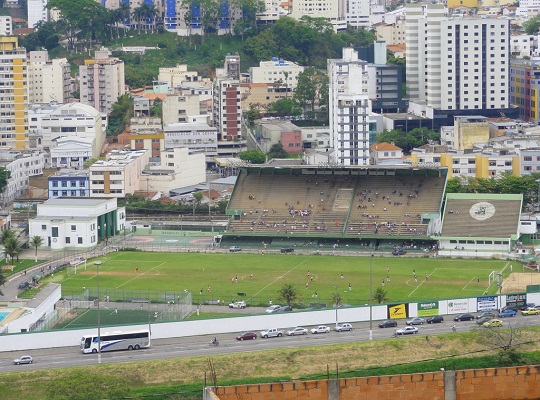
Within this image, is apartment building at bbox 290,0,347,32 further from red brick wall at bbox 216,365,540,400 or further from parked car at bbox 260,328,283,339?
red brick wall at bbox 216,365,540,400

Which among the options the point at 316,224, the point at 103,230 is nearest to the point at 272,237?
the point at 316,224

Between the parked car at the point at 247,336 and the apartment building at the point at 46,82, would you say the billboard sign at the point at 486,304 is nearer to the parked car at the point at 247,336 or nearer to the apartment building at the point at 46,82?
the parked car at the point at 247,336

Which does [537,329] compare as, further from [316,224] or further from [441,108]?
[441,108]

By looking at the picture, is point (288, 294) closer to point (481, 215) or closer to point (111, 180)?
point (481, 215)

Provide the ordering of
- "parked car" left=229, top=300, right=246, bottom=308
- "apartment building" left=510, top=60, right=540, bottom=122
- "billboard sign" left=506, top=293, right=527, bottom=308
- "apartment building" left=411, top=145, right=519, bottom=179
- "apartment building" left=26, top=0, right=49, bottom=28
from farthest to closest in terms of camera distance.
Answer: "apartment building" left=26, top=0, right=49, bottom=28, "apartment building" left=510, top=60, right=540, bottom=122, "apartment building" left=411, top=145, right=519, bottom=179, "parked car" left=229, top=300, right=246, bottom=308, "billboard sign" left=506, top=293, right=527, bottom=308

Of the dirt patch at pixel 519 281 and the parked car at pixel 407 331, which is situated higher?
the dirt patch at pixel 519 281

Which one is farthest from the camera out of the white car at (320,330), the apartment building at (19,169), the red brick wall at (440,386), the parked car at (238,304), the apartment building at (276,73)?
the apartment building at (276,73)

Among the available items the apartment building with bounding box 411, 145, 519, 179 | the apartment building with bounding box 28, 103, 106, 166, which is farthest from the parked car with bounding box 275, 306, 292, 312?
the apartment building with bounding box 28, 103, 106, 166

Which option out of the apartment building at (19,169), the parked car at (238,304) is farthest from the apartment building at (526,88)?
the parked car at (238,304)
